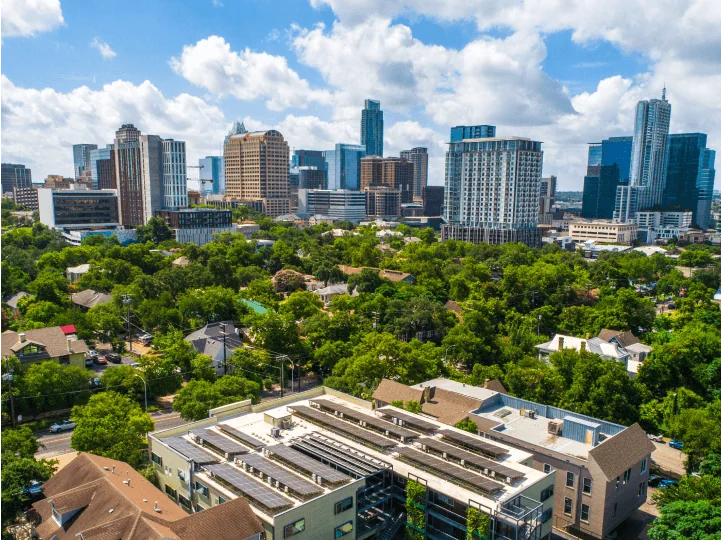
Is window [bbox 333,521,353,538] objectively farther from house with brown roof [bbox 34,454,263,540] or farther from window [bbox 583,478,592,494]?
window [bbox 583,478,592,494]

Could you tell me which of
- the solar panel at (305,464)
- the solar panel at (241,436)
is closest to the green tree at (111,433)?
the solar panel at (241,436)

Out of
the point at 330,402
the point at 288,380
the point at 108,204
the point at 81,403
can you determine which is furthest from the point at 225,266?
the point at 108,204

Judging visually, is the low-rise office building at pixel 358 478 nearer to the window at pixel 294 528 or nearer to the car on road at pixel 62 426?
the window at pixel 294 528

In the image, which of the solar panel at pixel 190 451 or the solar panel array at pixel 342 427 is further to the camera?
the solar panel array at pixel 342 427

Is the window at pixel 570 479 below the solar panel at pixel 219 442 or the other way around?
below

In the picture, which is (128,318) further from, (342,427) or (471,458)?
(471,458)

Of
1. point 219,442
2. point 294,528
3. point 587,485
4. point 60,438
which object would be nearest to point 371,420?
point 219,442
